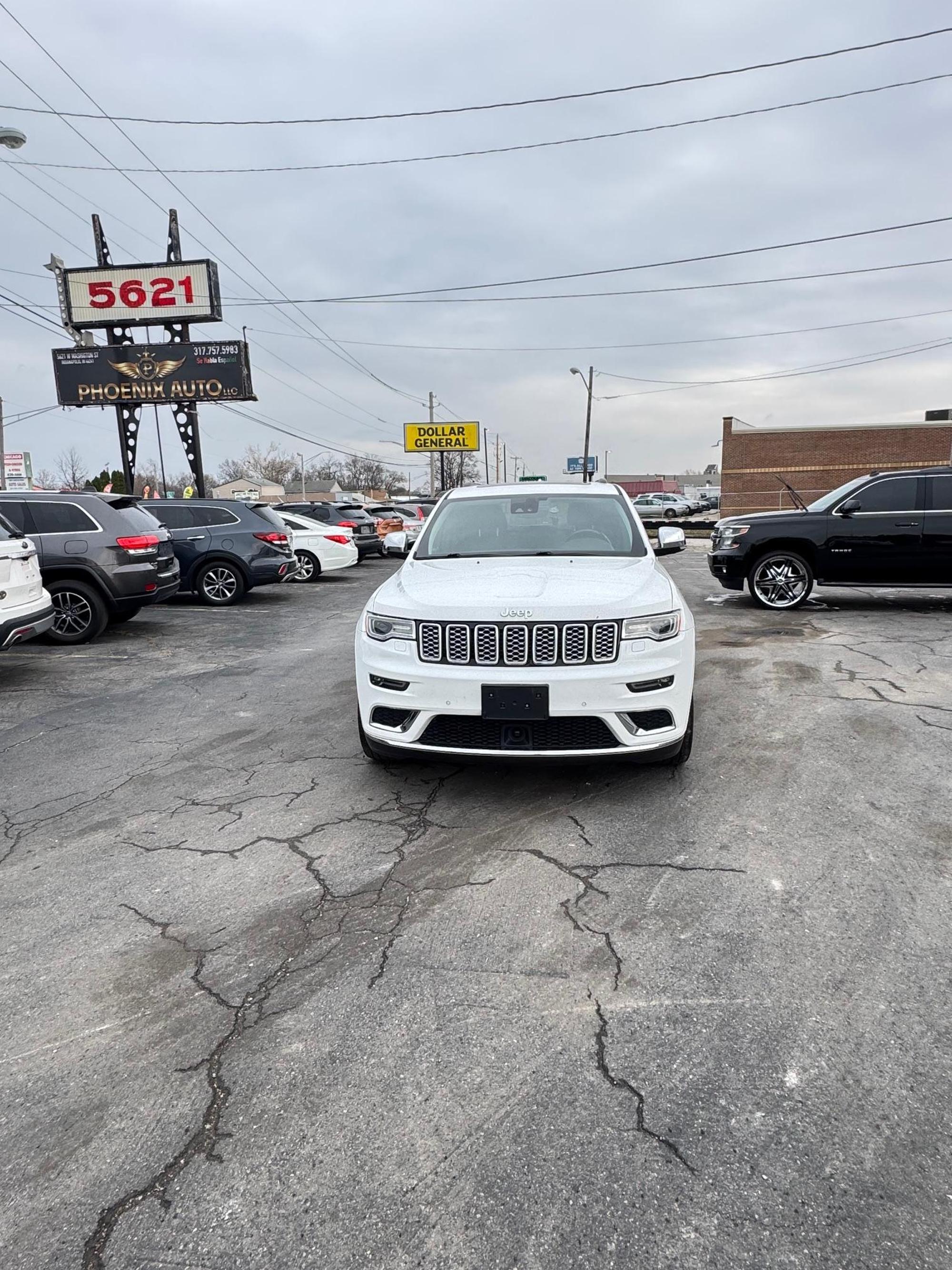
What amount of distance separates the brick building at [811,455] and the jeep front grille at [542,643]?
35838 mm

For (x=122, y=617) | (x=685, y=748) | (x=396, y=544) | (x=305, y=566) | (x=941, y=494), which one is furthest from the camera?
(x=305, y=566)

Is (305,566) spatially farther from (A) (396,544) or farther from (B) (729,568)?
(A) (396,544)

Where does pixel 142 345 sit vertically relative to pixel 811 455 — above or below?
above

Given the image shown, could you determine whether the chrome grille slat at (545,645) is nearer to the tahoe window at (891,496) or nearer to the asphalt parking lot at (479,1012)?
the asphalt parking lot at (479,1012)

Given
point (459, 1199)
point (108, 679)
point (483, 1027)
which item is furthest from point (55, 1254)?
point (108, 679)

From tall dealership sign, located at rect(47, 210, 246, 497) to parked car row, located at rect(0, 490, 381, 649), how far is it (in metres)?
16.2

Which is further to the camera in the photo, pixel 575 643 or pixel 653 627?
pixel 653 627

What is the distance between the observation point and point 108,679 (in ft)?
24.8

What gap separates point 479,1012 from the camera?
248 cm

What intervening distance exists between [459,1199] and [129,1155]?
2.83 feet

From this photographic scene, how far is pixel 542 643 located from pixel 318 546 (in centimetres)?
1277

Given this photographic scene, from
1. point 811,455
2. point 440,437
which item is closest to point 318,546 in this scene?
point 811,455

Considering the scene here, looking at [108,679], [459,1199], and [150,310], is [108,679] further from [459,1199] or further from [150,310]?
[150,310]

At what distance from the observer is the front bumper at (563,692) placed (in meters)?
3.81
